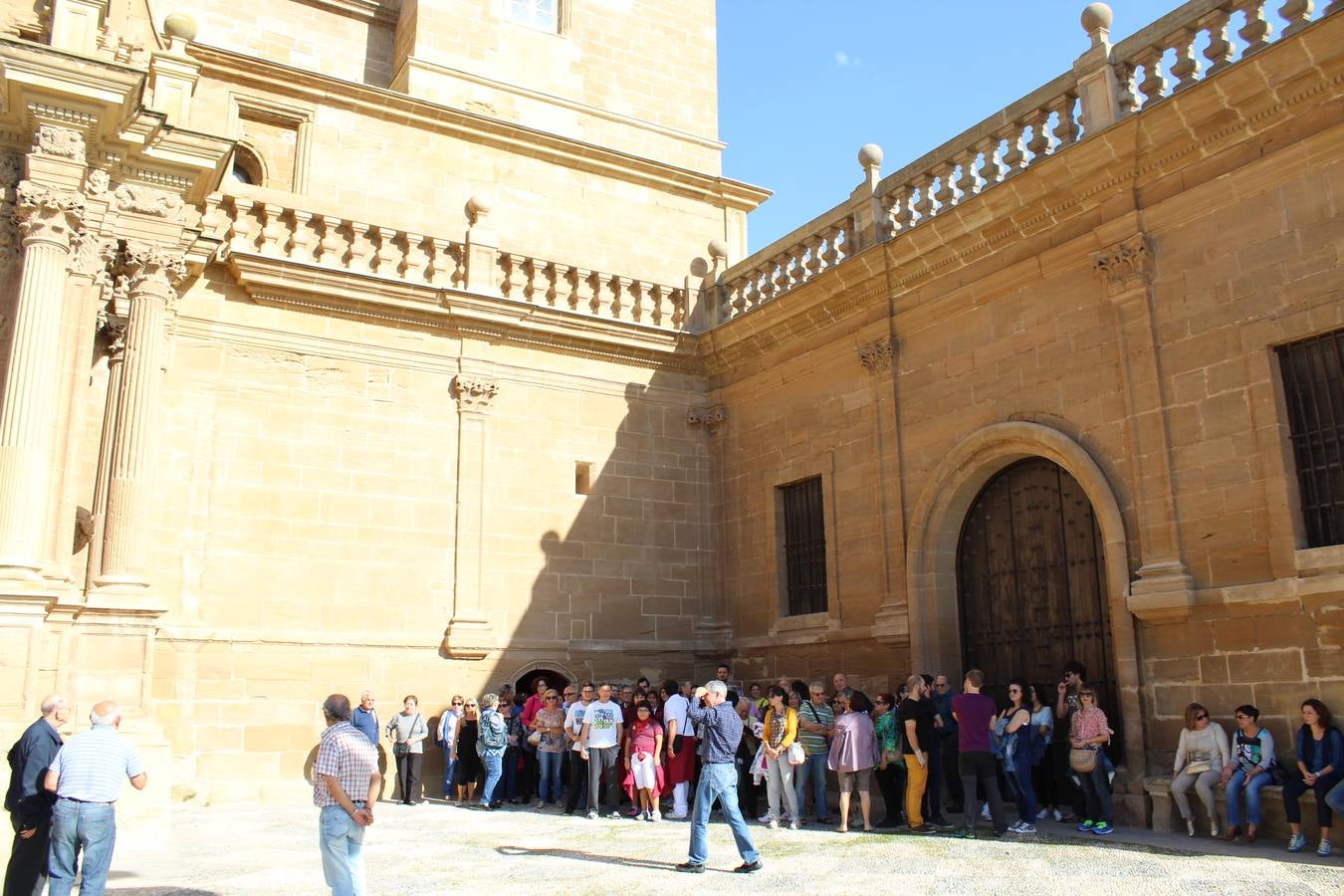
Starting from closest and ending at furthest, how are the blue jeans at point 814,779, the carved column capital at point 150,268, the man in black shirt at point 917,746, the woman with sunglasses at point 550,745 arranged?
the man in black shirt at point 917,746 → the blue jeans at point 814,779 → the carved column capital at point 150,268 → the woman with sunglasses at point 550,745

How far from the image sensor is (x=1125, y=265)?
11.7 m

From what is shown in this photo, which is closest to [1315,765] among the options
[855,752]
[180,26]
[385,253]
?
[855,752]

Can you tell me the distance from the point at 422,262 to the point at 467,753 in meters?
6.50

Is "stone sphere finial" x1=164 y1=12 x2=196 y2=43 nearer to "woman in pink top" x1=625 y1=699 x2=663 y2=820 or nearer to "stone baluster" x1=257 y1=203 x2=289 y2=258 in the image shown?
"stone baluster" x1=257 y1=203 x2=289 y2=258

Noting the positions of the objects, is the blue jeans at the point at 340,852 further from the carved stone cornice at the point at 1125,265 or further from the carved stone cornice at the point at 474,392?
the carved stone cornice at the point at 474,392

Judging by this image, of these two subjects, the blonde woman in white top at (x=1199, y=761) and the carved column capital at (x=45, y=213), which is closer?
the blonde woman in white top at (x=1199, y=761)

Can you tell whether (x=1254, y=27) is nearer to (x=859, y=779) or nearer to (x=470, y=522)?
(x=859, y=779)

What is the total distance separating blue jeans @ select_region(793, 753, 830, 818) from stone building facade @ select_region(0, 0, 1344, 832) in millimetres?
2393

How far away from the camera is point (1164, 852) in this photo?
8898mm

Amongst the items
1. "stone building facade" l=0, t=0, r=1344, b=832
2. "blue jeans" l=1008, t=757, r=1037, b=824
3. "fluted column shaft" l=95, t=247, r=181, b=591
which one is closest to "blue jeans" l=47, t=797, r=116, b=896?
"stone building facade" l=0, t=0, r=1344, b=832

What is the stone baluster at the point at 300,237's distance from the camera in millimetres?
14695

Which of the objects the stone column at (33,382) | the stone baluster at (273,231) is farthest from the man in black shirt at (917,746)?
the stone baluster at (273,231)

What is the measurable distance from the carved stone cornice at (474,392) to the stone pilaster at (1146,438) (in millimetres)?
7882

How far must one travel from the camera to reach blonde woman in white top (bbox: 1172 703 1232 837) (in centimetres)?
973
